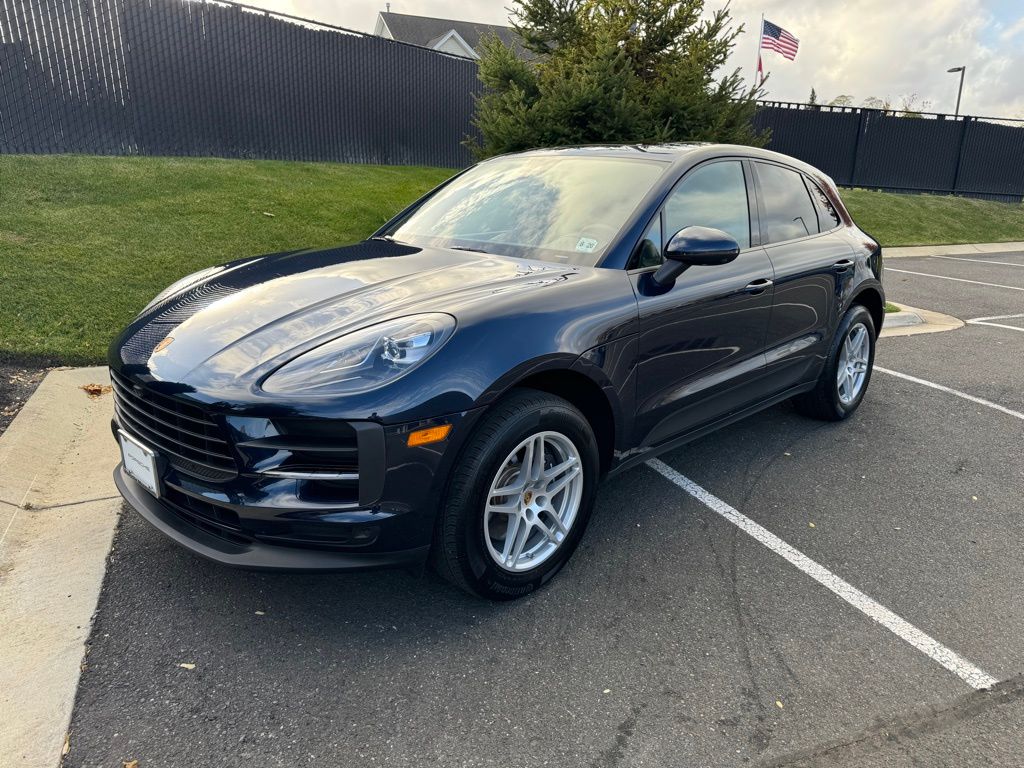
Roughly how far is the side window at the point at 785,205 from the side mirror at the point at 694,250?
1.02m

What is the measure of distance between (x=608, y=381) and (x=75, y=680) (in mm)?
2110

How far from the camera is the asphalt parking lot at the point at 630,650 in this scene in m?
2.11

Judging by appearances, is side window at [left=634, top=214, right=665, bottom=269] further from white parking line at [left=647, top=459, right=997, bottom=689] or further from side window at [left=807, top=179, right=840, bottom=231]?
side window at [left=807, top=179, right=840, bottom=231]

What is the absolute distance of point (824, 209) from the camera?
455 centimetres

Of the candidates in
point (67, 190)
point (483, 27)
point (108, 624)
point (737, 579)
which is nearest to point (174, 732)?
point (108, 624)

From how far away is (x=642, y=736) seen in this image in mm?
2150

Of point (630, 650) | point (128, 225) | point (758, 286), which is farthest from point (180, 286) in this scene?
point (128, 225)

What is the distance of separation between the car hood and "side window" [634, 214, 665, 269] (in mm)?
309

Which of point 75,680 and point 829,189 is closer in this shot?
point 75,680

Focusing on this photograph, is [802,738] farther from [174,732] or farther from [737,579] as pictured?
[174,732]

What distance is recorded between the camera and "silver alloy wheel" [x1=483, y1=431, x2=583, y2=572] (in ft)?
8.66

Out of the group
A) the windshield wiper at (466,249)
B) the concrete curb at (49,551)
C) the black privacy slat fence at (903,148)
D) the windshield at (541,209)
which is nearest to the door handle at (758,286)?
the windshield at (541,209)

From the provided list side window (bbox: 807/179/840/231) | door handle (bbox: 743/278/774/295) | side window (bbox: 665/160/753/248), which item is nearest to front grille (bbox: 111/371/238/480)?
side window (bbox: 665/160/753/248)

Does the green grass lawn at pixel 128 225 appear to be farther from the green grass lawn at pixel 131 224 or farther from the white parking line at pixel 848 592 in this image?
the white parking line at pixel 848 592
